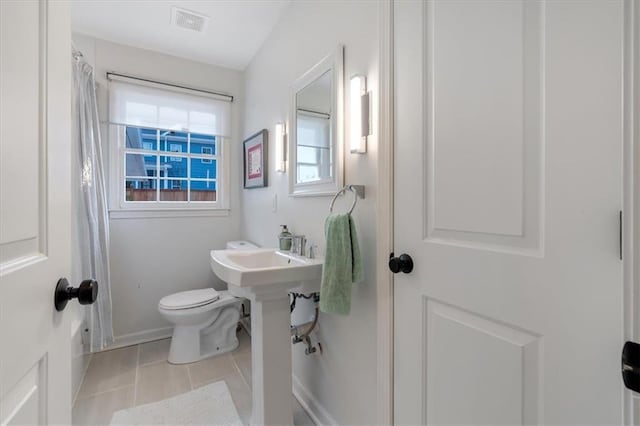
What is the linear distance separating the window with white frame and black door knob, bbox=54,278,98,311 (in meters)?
2.14

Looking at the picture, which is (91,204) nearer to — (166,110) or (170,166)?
(170,166)

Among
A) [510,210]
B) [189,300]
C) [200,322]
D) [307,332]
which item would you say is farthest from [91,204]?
[510,210]

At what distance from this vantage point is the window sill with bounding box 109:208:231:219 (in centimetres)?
247

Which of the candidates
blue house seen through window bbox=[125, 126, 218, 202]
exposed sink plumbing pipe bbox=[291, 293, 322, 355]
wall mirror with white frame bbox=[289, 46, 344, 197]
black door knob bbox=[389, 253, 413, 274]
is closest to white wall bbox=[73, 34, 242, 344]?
blue house seen through window bbox=[125, 126, 218, 202]

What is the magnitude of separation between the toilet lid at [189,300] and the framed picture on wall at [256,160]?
0.96 meters

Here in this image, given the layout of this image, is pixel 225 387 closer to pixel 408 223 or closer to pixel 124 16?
pixel 408 223

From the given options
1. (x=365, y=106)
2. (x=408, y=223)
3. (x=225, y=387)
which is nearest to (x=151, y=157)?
(x=225, y=387)

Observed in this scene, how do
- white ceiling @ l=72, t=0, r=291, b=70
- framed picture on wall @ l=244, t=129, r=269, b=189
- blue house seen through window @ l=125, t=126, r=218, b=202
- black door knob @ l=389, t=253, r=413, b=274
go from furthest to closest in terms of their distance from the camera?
1. blue house seen through window @ l=125, t=126, r=218, b=202
2. framed picture on wall @ l=244, t=129, r=269, b=189
3. white ceiling @ l=72, t=0, r=291, b=70
4. black door knob @ l=389, t=253, r=413, b=274

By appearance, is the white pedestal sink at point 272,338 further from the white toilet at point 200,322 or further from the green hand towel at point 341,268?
the white toilet at point 200,322

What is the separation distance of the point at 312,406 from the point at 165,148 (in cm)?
245

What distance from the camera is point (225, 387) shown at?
6.22 ft

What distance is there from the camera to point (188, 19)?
6.89 feet

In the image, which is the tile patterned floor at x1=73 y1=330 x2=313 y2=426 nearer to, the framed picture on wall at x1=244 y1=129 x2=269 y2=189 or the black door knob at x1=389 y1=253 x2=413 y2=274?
the black door knob at x1=389 y1=253 x2=413 y2=274

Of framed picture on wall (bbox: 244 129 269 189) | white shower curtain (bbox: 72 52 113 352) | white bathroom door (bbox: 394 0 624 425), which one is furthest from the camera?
framed picture on wall (bbox: 244 129 269 189)
